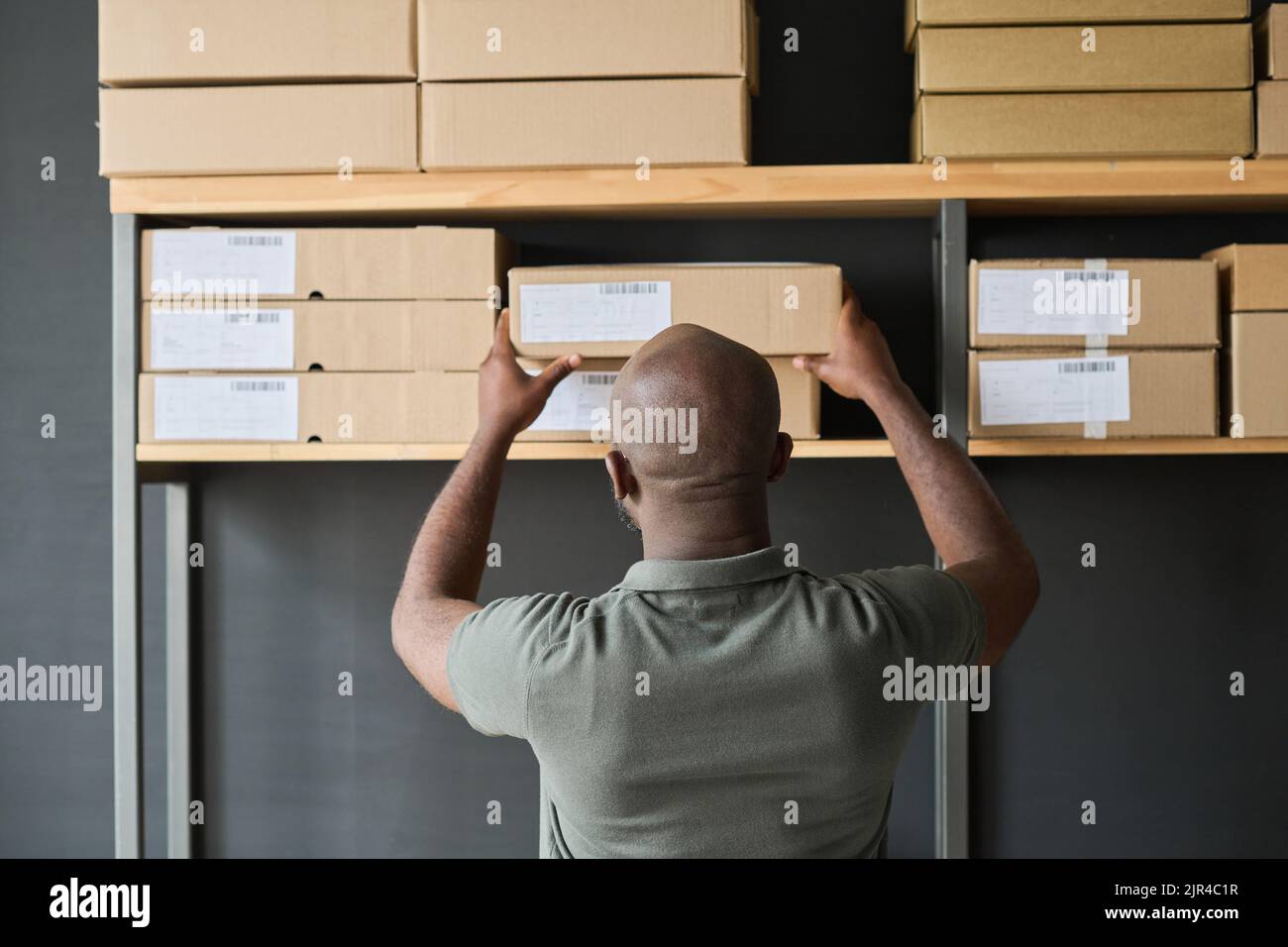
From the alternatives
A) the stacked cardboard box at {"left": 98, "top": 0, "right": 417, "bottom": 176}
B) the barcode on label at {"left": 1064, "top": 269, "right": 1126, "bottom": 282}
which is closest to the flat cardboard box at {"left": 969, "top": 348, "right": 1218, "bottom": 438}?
the barcode on label at {"left": 1064, "top": 269, "right": 1126, "bottom": 282}

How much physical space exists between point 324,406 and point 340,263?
222 mm

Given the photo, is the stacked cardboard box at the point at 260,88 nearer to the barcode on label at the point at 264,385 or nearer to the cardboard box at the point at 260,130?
the cardboard box at the point at 260,130

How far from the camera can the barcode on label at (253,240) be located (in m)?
1.70

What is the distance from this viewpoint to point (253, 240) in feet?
5.57

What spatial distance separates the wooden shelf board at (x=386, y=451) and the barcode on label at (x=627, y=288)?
23 centimetres

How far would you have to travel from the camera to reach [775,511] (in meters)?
1.96

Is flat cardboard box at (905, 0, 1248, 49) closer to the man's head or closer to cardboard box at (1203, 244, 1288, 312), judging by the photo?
cardboard box at (1203, 244, 1288, 312)

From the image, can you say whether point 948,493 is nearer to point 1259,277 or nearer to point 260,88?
point 1259,277

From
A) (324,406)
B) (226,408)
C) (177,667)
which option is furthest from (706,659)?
(177,667)
